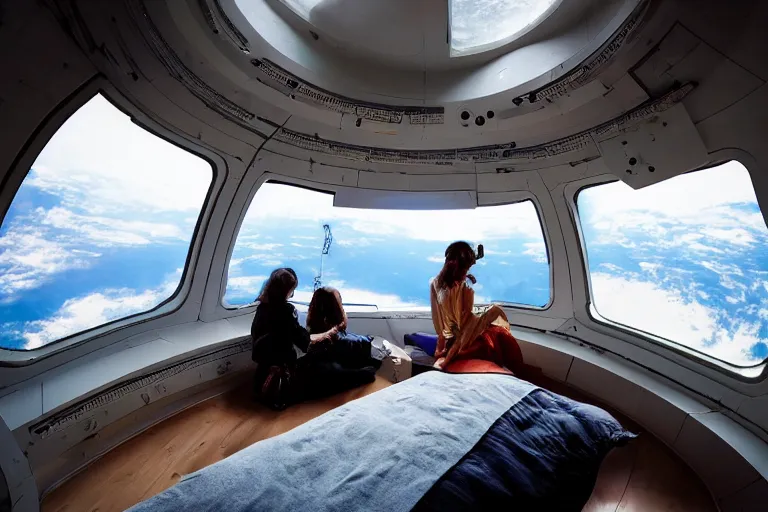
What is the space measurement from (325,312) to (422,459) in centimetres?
224

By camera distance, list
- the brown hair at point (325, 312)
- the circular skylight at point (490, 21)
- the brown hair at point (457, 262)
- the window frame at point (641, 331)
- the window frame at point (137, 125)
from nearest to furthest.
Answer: the window frame at point (137, 125) < the window frame at point (641, 331) < the circular skylight at point (490, 21) < the brown hair at point (457, 262) < the brown hair at point (325, 312)

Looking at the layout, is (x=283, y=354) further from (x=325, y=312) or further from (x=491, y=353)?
(x=491, y=353)

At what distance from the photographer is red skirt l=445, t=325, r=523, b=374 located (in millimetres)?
3113

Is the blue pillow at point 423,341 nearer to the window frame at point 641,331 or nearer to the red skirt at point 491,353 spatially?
the red skirt at point 491,353

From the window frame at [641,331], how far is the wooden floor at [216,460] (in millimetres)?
838

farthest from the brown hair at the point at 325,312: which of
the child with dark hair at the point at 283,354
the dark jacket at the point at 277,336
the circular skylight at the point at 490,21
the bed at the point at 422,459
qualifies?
the circular skylight at the point at 490,21

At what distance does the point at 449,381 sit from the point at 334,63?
2.84 m

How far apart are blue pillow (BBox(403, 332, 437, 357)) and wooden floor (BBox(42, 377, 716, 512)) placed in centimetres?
149

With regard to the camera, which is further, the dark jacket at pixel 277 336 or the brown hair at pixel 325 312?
the brown hair at pixel 325 312

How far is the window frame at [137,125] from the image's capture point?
1939 mm

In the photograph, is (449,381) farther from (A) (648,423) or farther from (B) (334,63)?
(B) (334,63)

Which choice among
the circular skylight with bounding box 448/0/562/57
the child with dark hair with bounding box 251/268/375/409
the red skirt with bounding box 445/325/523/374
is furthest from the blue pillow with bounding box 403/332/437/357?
the circular skylight with bounding box 448/0/562/57

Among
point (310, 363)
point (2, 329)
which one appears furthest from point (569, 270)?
point (2, 329)

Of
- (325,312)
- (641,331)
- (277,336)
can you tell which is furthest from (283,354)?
(641,331)
